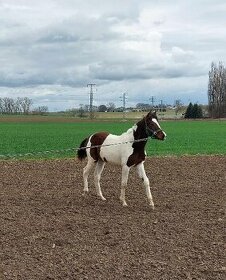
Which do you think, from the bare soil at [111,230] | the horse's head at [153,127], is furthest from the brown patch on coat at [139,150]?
the bare soil at [111,230]

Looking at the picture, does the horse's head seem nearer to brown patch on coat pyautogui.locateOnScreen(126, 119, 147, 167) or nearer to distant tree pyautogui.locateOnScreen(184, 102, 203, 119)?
brown patch on coat pyautogui.locateOnScreen(126, 119, 147, 167)

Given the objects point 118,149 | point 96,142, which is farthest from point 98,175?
point 118,149

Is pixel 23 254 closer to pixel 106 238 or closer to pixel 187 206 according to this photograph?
pixel 106 238

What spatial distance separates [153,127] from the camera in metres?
11.2

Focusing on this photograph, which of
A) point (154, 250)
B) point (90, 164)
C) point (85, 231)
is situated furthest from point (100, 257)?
point (90, 164)

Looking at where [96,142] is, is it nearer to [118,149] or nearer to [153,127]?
[118,149]

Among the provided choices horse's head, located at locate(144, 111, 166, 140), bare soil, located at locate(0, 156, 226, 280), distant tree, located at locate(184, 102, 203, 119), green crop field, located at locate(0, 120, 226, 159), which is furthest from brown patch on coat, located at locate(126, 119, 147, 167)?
distant tree, located at locate(184, 102, 203, 119)

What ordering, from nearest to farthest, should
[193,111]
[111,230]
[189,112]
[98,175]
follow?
1. [111,230]
2. [98,175]
3. [189,112]
4. [193,111]

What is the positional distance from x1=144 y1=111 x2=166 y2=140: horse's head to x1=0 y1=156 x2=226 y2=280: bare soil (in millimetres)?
1675

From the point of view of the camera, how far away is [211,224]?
978cm

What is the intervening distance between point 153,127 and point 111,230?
2994mm

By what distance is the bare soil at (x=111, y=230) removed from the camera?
707 centimetres

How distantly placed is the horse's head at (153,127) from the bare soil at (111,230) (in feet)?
5.50

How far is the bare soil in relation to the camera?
23.2ft
